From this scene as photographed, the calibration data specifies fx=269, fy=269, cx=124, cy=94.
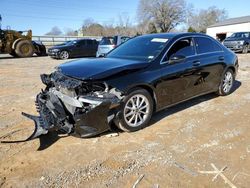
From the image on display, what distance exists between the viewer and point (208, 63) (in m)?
5.59

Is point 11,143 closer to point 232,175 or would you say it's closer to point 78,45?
point 232,175

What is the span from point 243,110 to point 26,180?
4243 millimetres

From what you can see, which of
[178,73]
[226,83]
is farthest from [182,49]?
[226,83]

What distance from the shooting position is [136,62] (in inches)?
175

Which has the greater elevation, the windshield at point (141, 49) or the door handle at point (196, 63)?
the windshield at point (141, 49)

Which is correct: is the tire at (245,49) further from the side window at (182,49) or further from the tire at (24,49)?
the side window at (182,49)

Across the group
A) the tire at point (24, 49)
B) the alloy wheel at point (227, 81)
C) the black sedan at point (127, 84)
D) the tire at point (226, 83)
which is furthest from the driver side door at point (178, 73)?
the tire at point (24, 49)

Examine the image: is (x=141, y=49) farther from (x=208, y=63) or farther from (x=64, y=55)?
(x=64, y=55)

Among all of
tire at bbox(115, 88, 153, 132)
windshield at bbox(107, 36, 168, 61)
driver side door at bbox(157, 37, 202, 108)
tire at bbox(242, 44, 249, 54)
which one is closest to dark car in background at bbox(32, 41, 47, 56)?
tire at bbox(242, 44, 249, 54)

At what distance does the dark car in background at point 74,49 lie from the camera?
57.7 feet

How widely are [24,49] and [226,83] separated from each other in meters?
16.3

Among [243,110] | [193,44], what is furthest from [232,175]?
[193,44]

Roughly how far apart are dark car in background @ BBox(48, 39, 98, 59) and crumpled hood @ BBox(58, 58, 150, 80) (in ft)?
44.5

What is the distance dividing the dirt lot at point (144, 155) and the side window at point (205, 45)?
51.3 inches
